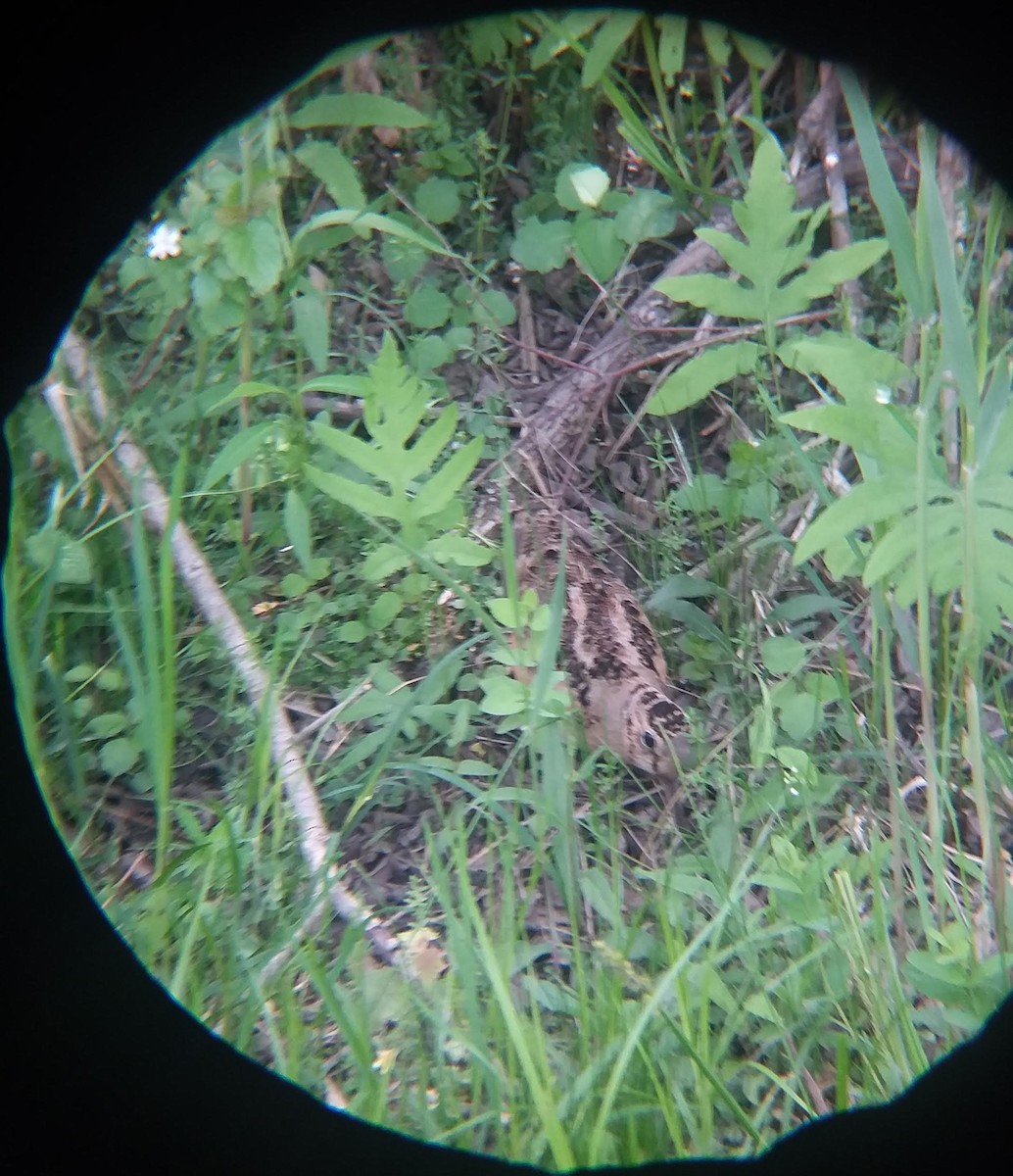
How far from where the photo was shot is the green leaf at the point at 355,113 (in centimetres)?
144

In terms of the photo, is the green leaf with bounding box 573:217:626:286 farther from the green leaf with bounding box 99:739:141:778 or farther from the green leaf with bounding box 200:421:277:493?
the green leaf with bounding box 99:739:141:778

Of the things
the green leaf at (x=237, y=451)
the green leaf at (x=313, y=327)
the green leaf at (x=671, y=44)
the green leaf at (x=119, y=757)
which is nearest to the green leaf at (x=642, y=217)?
the green leaf at (x=671, y=44)

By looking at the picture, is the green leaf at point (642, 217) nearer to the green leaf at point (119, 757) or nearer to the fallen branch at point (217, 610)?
the fallen branch at point (217, 610)

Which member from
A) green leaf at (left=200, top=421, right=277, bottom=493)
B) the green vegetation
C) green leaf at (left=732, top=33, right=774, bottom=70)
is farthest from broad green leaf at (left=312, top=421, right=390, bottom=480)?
green leaf at (left=732, top=33, right=774, bottom=70)

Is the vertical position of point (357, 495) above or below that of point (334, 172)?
below

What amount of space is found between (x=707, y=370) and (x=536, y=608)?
21.2 inches

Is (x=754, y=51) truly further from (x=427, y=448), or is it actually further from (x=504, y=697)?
(x=504, y=697)

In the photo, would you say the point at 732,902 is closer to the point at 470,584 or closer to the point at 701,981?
the point at 701,981

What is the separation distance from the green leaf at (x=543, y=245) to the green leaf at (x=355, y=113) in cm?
40

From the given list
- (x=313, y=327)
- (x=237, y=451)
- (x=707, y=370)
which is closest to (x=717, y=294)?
(x=707, y=370)

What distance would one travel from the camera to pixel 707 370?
1.60 meters

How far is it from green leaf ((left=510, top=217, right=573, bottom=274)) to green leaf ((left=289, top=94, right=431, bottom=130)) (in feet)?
1.33

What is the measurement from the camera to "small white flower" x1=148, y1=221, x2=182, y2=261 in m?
1.58

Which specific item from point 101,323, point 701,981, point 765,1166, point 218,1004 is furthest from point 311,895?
point 101,323
